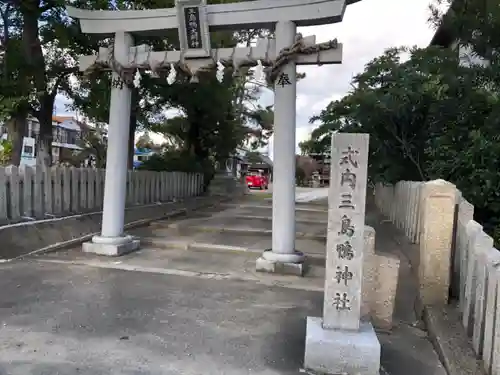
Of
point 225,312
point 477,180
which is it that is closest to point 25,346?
point 225,312

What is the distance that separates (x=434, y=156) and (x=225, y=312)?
17.0 feet

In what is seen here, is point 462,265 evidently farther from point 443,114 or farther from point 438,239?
point 443,114

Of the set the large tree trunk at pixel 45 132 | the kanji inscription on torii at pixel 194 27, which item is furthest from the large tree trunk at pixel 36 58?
the kanji inscription on torii at pixel 194 27

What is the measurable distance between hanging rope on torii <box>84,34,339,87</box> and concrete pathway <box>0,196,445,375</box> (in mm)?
3032

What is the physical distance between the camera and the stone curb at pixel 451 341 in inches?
142

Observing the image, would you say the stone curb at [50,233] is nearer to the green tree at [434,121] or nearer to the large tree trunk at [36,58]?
the large tree trunk at [36,58]

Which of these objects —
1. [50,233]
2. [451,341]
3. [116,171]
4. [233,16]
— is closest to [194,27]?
[233,16]

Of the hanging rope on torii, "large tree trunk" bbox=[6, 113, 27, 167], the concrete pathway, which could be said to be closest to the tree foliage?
the concrete pathway

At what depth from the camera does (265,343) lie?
4.29 m

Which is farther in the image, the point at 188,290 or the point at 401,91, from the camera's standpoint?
the point at 401,91

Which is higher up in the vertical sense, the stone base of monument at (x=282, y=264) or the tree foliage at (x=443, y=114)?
the tree foliage at (x=443, y=114)

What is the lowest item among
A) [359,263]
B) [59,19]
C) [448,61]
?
[359,263]

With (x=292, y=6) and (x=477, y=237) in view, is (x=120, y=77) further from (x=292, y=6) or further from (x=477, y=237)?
(x=477, y=237)

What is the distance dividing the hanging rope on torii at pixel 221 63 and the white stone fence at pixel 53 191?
2100mm
